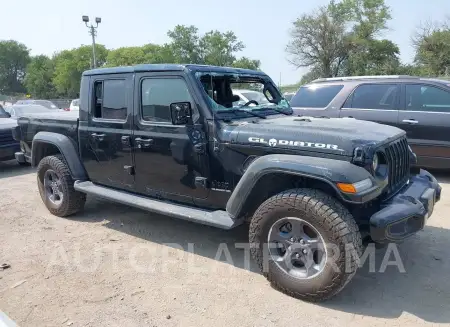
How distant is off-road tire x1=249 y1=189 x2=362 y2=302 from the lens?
2.94 metres

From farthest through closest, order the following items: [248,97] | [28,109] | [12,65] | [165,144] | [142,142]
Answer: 1. [12,65]
2. [28,109]
3. [248,97]
4. [142,142]
5. [165,144]

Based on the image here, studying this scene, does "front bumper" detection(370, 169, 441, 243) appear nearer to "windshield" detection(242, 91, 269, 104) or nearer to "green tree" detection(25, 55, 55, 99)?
"windshield" detection(242, 91, 269, 104)

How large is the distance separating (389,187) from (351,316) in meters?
1.10

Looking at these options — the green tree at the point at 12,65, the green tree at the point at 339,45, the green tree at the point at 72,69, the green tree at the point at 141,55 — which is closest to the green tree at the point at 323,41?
the green tree at the point at 339,45

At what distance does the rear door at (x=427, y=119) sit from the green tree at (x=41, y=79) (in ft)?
246

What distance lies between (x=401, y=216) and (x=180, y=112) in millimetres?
2036

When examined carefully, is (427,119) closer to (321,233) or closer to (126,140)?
(321,233)

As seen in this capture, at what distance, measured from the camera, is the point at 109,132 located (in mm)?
4480

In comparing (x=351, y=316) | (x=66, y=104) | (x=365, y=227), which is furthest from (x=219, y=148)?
(x=66, y=104)

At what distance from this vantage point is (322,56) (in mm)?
44781

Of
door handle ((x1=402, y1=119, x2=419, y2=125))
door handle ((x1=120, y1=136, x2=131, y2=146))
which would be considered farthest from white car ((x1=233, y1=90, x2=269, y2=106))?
door handle ((x1=402, y1=119, x2=419, y2=125))

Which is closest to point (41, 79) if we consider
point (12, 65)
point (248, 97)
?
point (12, 65)

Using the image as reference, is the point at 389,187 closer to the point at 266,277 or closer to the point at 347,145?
the point at 347,145

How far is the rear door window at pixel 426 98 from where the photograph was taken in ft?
20.9
